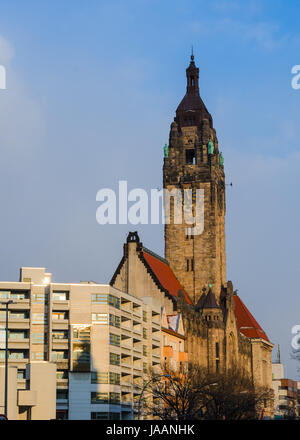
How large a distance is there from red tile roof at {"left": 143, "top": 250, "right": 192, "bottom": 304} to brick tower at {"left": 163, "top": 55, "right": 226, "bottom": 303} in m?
2.09

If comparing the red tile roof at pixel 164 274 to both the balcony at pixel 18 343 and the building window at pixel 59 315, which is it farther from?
the balcony at pixel 18 343

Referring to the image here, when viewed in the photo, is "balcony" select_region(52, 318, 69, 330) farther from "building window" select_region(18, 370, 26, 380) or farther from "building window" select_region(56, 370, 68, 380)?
"building window" select_region(18, 370, 26, 380)

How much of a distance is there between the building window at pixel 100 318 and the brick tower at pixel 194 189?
4013 cm

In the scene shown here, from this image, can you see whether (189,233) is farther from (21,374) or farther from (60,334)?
(21,374)

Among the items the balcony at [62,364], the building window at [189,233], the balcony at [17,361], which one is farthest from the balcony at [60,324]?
the building window at [189,233]

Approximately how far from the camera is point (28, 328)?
3615 inches

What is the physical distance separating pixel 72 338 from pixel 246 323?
69.0m

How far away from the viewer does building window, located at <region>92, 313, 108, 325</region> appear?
308 feet

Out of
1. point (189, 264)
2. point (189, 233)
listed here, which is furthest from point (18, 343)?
point (189, 233)

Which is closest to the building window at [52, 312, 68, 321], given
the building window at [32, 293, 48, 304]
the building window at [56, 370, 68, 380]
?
the building window at [32, 293, 48, 304]

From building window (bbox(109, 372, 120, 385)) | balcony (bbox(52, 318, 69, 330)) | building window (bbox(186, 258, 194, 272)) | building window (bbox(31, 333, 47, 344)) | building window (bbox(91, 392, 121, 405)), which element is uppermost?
building window (bbox(186, 258, 194, 272))

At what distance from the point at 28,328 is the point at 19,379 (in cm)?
656

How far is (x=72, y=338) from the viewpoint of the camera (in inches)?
3632

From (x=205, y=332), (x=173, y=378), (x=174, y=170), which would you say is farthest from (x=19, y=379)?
(x=174, y=170)
